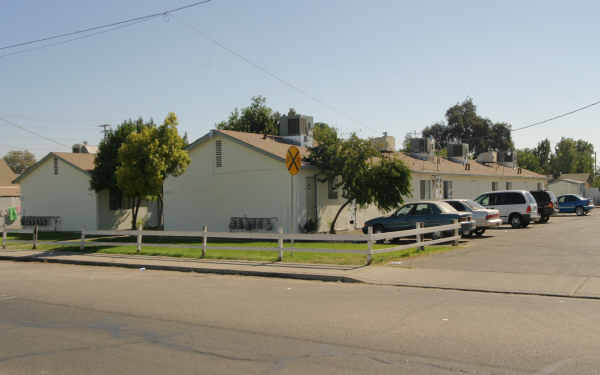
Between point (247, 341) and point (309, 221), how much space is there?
18545mm

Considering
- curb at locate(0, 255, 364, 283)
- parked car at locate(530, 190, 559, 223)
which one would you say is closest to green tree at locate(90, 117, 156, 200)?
curb at locate(0, 255, 364, 283)

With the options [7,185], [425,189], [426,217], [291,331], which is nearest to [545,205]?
[425,189]

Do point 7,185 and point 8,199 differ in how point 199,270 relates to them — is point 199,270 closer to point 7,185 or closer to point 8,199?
point 8,199

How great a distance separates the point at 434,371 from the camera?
5863 millimetres

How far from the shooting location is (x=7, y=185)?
2048 inches

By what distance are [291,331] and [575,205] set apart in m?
40.7

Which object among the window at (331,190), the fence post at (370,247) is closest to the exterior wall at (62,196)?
the window at (331,190)

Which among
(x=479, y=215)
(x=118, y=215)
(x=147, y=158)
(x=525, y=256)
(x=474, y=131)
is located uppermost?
(x=474, y=131)

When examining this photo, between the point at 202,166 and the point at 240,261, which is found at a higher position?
the point at 202,166

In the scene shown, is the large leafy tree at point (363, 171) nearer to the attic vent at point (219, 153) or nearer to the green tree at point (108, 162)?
the attic vent at point (219, 153)

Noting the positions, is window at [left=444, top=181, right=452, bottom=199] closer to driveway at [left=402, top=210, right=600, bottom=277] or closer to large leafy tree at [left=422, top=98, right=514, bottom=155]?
driveway at [left=402, top=210, right=600, bottom=277]

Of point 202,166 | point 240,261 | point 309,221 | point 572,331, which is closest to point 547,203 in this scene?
point 309,221

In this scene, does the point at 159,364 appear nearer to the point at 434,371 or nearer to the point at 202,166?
the point at 434,371

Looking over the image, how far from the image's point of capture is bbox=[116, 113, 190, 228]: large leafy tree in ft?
85.0
